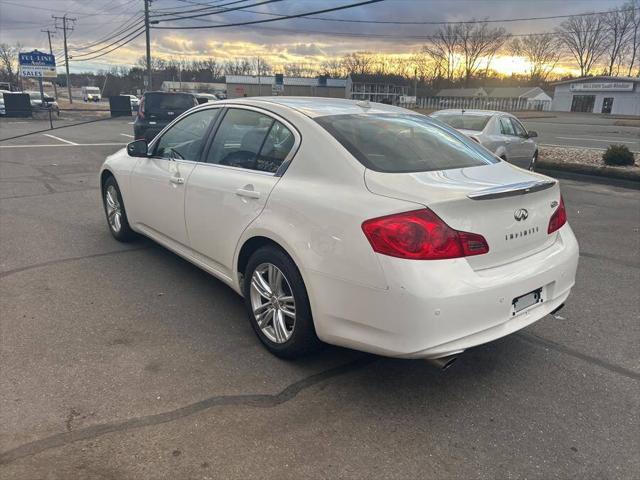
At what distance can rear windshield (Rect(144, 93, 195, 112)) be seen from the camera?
48.0 ft

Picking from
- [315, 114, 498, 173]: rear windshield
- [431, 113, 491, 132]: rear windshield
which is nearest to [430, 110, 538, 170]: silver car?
[431, 113, 491, 132]: rear windshield

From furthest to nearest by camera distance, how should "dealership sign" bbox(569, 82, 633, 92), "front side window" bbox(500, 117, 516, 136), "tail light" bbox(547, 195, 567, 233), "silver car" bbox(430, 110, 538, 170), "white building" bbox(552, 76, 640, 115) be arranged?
"white building" bbox(552, 76, 640, 115) → "dealership sign" bbox(569, 82, 633, 92) → "front side window" bbox(500, 117, 516, 136) → "silver car" bbox(430, 110, 538, 170) → "tail light" bbox(547, 195, 567, 233)

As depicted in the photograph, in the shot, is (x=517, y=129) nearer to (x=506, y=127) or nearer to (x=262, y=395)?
(x=506, y=127)

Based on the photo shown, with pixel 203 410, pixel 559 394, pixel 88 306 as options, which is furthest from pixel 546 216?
pixel 88 306

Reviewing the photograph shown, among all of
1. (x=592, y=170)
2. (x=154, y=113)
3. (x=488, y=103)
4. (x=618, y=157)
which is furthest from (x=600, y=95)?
(x=154, y=113)

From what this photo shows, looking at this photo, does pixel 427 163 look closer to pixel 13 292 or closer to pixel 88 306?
pixel 88 306

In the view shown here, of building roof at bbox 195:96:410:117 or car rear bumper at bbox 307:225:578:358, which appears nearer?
car rear bumper at bbox 307:225:578:358

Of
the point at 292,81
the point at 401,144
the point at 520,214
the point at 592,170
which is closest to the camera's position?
the point at 520,214

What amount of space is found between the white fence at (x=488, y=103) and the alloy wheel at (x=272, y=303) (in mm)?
87263

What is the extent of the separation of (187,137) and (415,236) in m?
2.66

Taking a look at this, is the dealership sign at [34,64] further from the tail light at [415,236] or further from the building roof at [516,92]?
the building roof at [516,92]

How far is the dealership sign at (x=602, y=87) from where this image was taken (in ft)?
213

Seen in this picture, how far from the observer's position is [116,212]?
570 cm

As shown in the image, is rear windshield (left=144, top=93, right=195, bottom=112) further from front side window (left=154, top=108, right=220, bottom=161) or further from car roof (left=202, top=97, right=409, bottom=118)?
car roof (left=202, top=97, right=409, bottom=118)
